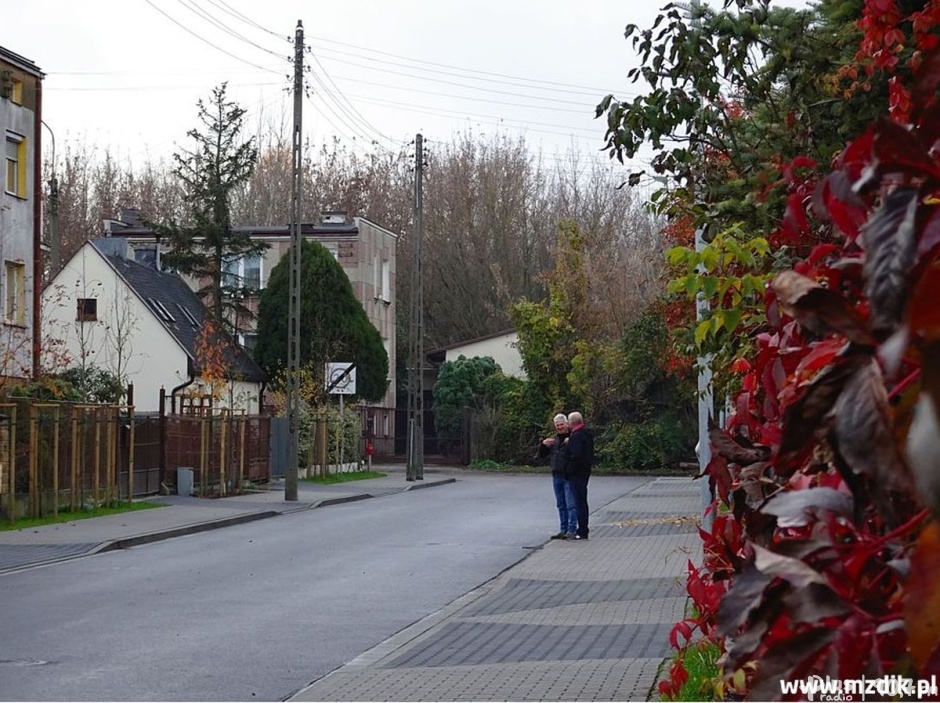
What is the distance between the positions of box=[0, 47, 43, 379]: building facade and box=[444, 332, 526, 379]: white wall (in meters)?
24.8

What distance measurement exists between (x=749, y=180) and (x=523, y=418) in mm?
43645

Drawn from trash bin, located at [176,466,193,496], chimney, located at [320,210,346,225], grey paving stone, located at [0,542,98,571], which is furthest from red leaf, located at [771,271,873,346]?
chimney, located at [320,210,346,225]

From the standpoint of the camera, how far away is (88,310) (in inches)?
1887

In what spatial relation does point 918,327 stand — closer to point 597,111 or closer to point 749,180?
point 749,180

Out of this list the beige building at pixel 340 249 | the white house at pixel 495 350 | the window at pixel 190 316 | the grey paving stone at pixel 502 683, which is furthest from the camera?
the beige building at pixel 340 249

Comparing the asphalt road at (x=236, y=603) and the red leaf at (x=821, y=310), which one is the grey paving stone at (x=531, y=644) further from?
the red leaf at (x=821, y=310)

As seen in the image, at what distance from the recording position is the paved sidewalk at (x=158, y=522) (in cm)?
1903

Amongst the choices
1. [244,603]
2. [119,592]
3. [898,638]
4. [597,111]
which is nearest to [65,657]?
[244,603]

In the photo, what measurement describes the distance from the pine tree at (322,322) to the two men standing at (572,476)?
94.8 feet

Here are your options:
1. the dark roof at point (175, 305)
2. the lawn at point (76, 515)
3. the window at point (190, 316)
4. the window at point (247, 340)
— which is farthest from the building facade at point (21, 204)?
the window at point (247, 340)

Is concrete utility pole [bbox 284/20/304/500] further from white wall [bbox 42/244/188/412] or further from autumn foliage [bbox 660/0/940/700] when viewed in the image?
autumn foliage [bbox 660/0/940/700]

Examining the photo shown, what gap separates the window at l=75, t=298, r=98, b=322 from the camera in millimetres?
46781

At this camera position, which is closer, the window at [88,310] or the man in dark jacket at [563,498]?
the man in dark jacket at [563,498]

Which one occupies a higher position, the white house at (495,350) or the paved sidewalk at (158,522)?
the white house at (495,350)
